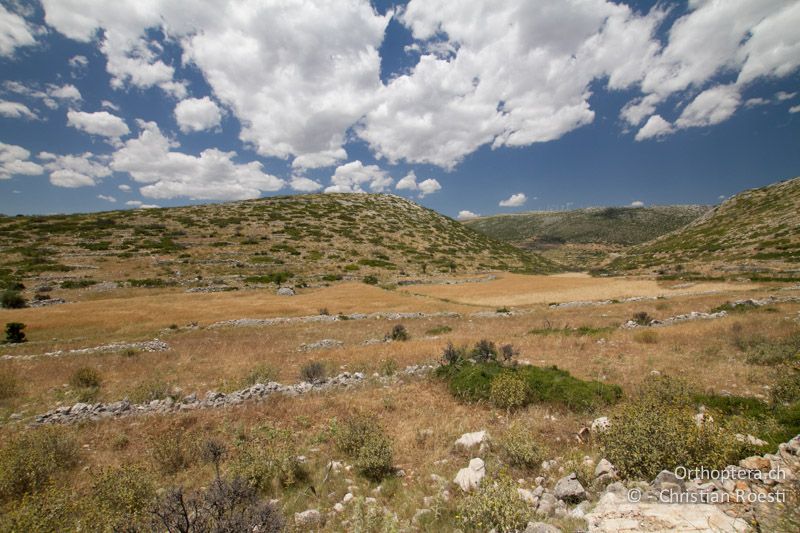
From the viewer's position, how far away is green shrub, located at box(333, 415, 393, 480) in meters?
7.66

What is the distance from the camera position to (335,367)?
57.9 feet

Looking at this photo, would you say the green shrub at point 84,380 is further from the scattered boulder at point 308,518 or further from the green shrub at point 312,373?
the scattered boulder at point 308,518

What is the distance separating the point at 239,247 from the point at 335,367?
71128 mm

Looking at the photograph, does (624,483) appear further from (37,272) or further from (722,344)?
(37,272)

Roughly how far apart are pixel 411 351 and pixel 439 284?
51607mm

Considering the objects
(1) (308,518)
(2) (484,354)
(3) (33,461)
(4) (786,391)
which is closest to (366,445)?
(1) (308,518)

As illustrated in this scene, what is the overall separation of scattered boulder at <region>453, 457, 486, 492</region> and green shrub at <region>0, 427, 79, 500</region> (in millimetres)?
8992

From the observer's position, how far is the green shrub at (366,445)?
25.1 ft

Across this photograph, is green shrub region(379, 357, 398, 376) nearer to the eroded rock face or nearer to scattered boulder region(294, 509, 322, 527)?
scattered boulder region(294, 509, 322, 527)

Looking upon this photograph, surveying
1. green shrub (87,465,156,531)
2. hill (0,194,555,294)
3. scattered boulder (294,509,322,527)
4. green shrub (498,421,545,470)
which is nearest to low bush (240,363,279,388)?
green shrub (87,465,156,531)

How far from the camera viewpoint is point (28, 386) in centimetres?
1552

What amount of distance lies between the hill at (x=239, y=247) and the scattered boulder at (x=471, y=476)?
5941 centimetres

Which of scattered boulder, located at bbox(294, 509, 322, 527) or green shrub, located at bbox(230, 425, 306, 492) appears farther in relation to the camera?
green shrub, located at bbox(230, 425, 306, 492)

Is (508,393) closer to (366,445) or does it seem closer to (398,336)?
(366,445)
